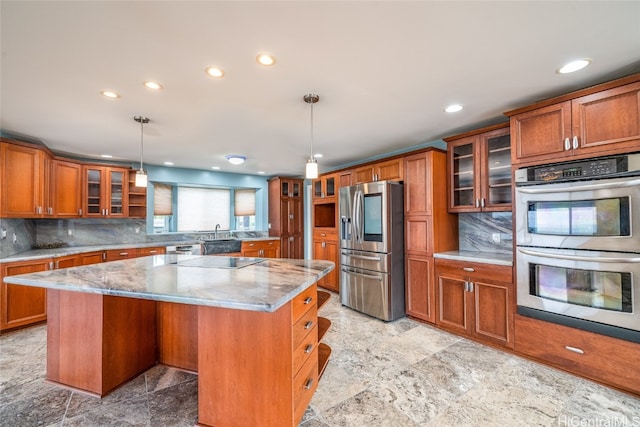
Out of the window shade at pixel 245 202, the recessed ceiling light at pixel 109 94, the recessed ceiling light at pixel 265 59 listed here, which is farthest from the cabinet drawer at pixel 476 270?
the window shade at pixel 245 202

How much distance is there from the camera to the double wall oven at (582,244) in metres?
2.00

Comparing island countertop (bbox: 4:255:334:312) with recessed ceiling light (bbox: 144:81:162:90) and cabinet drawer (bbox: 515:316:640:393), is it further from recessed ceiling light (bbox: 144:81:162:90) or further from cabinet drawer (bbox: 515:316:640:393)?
cabinet drawer (bbox: 515:316:640:393)

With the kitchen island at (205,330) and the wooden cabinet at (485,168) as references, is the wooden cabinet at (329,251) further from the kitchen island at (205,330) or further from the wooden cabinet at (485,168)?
the kitchen island at (205,330)

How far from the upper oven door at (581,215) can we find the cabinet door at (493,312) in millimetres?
560

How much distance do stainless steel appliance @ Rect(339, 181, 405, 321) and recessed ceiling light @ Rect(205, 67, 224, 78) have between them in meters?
2.21

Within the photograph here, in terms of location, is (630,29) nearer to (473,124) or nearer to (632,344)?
(473,124)

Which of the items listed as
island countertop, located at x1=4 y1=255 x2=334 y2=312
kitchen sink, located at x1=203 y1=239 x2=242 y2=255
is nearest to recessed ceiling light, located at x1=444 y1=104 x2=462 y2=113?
island countertop, located at x1=4 y1=255 x2=334 y2=312

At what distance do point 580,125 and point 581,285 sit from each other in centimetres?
129

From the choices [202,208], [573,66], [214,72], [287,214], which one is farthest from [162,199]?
[573,66]

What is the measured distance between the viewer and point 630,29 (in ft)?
5.33

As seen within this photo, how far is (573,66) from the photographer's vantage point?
2.01 meters

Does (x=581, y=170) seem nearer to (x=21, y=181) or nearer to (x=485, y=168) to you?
(x=485, y=168)

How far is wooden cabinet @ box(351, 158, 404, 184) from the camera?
12.1 ft

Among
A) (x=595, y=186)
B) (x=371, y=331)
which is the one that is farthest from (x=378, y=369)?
(x=595, y=186)
